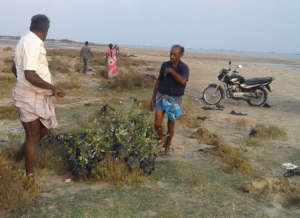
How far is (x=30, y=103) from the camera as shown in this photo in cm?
336

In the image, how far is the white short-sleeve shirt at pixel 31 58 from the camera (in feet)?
10.3

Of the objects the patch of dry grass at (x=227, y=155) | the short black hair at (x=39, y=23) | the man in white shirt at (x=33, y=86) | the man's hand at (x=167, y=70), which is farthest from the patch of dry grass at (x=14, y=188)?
the patch of dry grass at (x=227, y=155)

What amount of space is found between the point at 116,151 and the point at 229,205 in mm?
1579

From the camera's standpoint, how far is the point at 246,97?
33.3 ft

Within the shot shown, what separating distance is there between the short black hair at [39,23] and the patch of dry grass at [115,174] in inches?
69.0

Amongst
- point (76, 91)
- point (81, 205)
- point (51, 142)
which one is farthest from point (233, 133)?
point (76, 91)

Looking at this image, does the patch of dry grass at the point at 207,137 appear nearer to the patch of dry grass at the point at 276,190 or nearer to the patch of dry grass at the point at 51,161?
the patch of dry grass at the point at 276,190

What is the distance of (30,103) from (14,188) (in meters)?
0.90

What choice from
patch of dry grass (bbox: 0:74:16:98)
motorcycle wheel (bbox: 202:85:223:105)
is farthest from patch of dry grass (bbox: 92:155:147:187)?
patch of dry grass (bbox: 0:74:16:98)

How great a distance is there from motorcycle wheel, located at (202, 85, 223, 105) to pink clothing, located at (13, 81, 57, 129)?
280 inches

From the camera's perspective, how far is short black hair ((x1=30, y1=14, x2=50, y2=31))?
333 cm

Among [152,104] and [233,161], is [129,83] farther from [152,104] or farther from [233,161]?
[233,161]

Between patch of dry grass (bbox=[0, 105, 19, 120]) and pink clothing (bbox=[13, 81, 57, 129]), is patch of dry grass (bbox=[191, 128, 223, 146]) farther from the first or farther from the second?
patch of dry grass (bbox=[0, 105, 19, 120])

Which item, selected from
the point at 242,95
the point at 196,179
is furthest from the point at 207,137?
the point at 242,95
